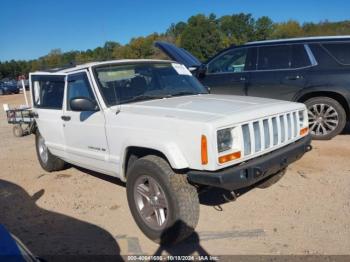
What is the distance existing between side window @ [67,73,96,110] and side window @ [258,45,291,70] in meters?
3.98

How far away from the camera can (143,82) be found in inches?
188

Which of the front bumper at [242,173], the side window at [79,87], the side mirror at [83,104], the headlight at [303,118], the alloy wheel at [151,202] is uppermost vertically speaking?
the side window at [79,87]

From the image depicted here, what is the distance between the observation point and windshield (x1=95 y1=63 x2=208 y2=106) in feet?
14.8

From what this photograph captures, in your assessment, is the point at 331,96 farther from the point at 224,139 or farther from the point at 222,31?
the point at 222,31

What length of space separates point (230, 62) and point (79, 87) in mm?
3893

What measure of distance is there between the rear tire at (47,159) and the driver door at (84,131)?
1.13 metres

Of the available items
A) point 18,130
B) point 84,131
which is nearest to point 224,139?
point 84,131

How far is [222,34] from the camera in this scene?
72.6 meters

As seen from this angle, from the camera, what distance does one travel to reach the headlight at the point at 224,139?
329 centimetres

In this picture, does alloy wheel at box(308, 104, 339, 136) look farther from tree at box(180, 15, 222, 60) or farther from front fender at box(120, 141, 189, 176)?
tree at box(180, 15, 222, 60)

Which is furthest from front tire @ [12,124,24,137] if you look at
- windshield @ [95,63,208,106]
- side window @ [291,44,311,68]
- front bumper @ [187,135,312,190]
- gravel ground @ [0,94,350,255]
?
front bumper @ [187,135,312,190]

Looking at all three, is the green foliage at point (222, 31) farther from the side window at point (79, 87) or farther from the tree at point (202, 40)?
the side window at point (79, 87)

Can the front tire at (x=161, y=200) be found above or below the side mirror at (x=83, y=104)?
below

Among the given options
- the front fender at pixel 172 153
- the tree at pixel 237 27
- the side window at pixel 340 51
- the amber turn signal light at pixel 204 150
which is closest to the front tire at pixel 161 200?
the front fender at pixel 172 153
